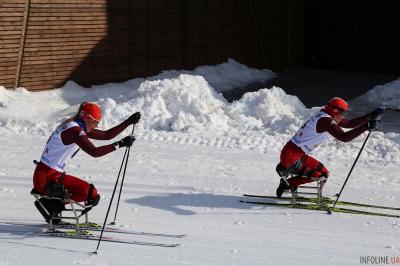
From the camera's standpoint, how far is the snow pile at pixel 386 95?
16094mm

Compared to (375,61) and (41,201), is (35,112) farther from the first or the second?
(375,61)

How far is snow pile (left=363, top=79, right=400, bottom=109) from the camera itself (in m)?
16.1

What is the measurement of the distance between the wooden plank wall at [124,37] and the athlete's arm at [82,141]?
8479mm

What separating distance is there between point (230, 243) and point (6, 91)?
880cm

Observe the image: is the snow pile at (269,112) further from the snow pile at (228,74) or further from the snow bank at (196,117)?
the snow pile at (228,74)

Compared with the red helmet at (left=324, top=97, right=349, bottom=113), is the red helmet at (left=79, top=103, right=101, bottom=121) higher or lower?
higher

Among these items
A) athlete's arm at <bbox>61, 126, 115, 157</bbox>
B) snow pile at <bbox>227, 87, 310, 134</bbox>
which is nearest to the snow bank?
snow pile at <bbox>227, 87, 310, 134</bbox>

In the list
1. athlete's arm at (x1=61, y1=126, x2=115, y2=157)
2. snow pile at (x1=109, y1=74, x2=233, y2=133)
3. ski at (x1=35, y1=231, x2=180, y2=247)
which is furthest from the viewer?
snow pile at (x1=109, y1=74, x2=233, y2=133)

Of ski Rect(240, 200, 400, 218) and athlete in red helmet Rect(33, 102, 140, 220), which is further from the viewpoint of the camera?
ski Rect(240, 200, 400, 218)

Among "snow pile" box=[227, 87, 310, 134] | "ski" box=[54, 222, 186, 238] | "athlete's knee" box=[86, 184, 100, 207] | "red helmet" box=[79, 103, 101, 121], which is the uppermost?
"red helmet" box=[79, 103, 101, 121]

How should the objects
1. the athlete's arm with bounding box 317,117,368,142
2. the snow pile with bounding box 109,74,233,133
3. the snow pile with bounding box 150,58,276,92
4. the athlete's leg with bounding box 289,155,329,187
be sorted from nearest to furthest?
1. the athlete's arm with bounding box 317,117,368,142
2. the athlete's leg with bounding box 289,155,329,187
3. the snow pile with bounding box 109,74,233,133
4. the snow pile with bounding box 150,58,276,92

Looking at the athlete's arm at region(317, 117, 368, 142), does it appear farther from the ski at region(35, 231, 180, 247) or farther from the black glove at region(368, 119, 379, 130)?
the ski at region(35, 231, 180, 247)

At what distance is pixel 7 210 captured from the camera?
7785 millimetres

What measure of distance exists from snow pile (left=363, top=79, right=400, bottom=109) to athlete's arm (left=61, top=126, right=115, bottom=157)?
10.9 metres
